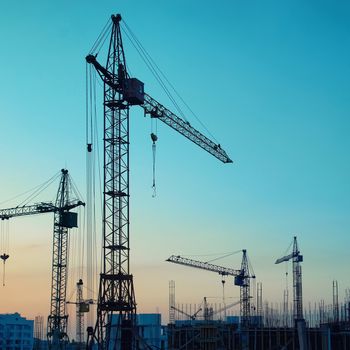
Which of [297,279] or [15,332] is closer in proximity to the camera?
[297,279]

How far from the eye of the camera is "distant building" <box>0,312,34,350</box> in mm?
120688

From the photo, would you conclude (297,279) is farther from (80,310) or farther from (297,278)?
(80,310)

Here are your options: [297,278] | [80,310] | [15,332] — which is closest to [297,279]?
[297,278]

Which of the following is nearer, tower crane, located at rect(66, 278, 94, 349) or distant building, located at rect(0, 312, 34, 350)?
A: tower crane, located at rect(66, 278, 94, 349)

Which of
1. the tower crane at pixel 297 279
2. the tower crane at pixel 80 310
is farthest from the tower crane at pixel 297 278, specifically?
the tower crane at pixel 80 310

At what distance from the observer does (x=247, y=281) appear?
358 ft

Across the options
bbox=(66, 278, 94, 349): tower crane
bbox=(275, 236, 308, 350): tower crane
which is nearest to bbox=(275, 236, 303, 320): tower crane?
bbox=(275, 236, 308, 350): tower crane

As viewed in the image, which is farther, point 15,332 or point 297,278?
point 15,332

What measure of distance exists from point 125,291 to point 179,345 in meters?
28.3

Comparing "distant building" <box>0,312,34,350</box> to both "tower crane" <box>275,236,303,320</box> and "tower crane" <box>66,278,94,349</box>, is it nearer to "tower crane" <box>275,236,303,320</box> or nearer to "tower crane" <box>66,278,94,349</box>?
"tower crane" <box>66,278,94,349</box>

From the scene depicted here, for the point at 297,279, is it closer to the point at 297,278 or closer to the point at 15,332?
the point at 297,278

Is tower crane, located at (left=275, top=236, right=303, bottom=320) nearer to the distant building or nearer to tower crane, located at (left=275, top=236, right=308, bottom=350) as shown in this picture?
tower crane, located at (left=275, top=236, right=308, bottom=350)

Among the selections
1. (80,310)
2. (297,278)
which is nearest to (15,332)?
(80,310)

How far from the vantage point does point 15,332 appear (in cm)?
12256
